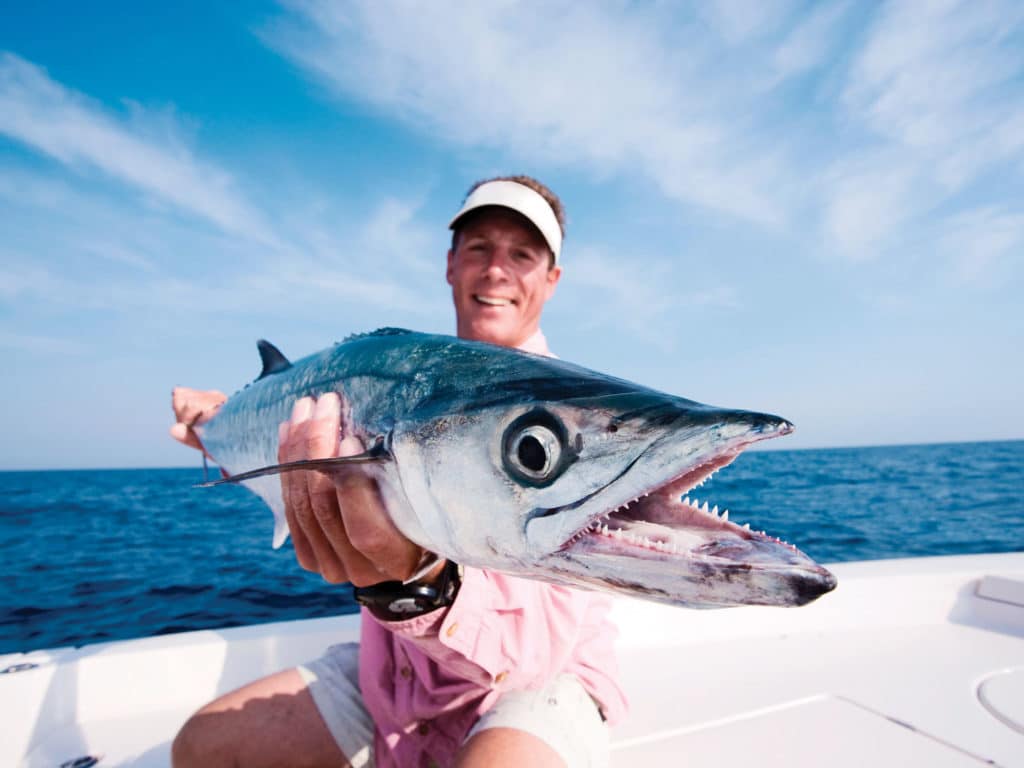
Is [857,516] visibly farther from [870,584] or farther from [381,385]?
[381,385]

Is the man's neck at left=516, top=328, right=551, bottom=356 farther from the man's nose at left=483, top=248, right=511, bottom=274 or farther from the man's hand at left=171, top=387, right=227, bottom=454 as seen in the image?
the man's hand at left=171, top=387, right=227, bottom=454

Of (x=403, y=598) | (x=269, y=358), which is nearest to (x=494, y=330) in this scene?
(x=269, y=358)

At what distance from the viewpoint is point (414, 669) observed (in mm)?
2305

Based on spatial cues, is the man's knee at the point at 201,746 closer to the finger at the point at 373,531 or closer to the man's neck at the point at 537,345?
the finger at the point at 373,531

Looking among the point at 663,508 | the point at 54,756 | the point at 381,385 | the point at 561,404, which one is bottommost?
the point at 54,756

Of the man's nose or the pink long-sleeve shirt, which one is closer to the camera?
the pink long-sleeve shirt

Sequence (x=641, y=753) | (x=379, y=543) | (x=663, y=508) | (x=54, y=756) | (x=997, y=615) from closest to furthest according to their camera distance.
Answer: (x=663, y=508) < (x=379, y=543) < (x=641, y=753) < (x=54, y=756) < (x=997, y=615)

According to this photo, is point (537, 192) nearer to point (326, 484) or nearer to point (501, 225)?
point (501, 225)

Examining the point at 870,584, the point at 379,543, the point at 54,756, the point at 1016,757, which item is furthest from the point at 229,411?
the point at 870,584

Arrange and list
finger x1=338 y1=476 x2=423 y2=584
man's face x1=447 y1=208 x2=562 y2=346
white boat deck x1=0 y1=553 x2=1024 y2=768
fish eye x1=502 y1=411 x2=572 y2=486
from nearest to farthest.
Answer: fish eye x1=502 y1=411 x2=572 y2=486
finger x1=338 y1=476 x2=423 y2=584
white boat deck x1=0 y1=553 x2=1024 y2=768
man's face x1=447 y1=208 x2=562 y2=346

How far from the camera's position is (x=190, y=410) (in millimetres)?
3807

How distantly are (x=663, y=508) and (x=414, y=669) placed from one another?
1.55m

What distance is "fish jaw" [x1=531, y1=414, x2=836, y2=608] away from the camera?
3.12ft

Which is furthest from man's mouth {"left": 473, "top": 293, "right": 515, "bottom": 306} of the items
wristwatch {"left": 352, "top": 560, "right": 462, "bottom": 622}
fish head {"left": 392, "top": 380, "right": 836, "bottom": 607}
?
fish head {"left": 392, "top": 380, "right": 836, "bottom": 607}
